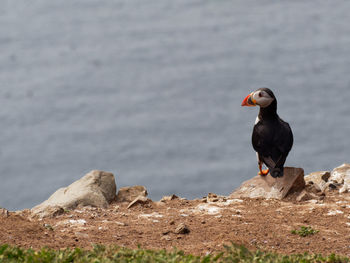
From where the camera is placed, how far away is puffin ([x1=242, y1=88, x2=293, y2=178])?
13.2 m

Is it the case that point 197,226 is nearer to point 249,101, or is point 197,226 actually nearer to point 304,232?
point 304,232

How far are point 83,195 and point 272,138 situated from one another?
4.45m

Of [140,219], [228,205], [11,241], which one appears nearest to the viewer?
[11,241]

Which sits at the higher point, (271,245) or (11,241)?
(11,241)

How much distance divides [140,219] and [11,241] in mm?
2922

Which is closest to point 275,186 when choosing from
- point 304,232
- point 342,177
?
point 342,177

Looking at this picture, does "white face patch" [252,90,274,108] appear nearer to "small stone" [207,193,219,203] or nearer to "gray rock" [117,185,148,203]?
"small stone" [207,193,219,203]

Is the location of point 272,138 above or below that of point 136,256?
above

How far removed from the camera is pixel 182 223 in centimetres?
1097

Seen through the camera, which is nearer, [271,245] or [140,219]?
[271,245]

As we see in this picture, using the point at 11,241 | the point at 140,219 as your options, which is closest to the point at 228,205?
the point at 140,219

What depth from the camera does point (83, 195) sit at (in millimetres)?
13102

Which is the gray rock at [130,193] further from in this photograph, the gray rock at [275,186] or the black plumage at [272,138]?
the black plumage at [272,138]

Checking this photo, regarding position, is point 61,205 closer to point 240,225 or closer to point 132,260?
point 240,225
